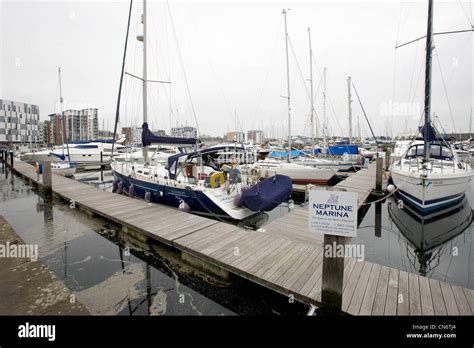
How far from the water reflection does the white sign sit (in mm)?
4586

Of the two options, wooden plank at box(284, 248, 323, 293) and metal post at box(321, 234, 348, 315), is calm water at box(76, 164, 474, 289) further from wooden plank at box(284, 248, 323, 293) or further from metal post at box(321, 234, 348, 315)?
metal post at box(321, 234, 348, 315)

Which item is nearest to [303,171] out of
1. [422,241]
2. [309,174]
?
[309,174]

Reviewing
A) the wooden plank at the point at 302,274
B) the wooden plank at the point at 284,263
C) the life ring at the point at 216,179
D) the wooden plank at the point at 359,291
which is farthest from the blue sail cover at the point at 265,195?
the wooden plank at the point at 359,291

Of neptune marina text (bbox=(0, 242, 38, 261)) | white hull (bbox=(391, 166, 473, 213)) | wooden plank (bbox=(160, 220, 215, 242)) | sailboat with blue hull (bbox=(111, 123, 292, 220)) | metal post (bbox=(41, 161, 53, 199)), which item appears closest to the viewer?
neptune marina text (bbox=(0, 242, 38, 261))

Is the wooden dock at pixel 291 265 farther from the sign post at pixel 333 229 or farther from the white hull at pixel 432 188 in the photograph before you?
the white hull at pixel 432 188

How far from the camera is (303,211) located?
26.5ft

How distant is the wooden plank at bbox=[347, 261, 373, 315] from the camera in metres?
3.20

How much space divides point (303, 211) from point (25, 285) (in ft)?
24.0

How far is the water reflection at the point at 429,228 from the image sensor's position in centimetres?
643

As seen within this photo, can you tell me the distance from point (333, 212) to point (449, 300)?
90.6 inches

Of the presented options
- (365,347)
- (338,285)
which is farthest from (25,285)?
(365,347)

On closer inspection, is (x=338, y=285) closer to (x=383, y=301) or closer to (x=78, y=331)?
(x=383, y=301)

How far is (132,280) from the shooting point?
4.70 m

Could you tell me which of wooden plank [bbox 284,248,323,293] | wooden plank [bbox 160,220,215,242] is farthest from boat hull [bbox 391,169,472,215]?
wooden plank [bbox 160,220,215,242]
